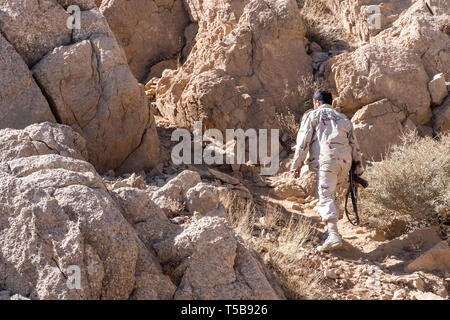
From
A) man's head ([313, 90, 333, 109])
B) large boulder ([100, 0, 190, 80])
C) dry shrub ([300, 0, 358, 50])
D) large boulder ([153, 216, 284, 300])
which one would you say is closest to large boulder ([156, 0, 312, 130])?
dry shrub ([300, 0, 358, 50])

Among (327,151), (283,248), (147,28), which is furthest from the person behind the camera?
(147,28)

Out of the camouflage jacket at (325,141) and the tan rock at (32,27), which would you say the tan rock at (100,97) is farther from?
the camouflage jacket at (325,141)

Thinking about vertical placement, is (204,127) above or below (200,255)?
above

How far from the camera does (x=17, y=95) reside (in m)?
6.30

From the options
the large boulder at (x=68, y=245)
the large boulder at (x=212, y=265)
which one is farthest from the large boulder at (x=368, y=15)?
the large boulder at (x=68, y=245)

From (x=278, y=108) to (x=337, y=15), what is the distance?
2.55 meters

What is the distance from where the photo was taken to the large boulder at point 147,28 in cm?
1073

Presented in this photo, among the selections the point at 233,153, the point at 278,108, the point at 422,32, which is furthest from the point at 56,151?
the point at 422,32

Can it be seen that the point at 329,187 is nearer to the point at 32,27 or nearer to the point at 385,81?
the point at 385,81

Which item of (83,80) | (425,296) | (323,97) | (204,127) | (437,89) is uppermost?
(83,80)

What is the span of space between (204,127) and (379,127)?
7.97ft

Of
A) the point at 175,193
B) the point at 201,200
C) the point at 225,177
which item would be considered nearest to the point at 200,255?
the point at 201,200

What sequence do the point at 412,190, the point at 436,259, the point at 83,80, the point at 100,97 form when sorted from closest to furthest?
the point at 436,259 < the point at 412,190 < the point at 83,80 < the point at 100,97

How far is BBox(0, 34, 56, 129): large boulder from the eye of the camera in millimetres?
6199
